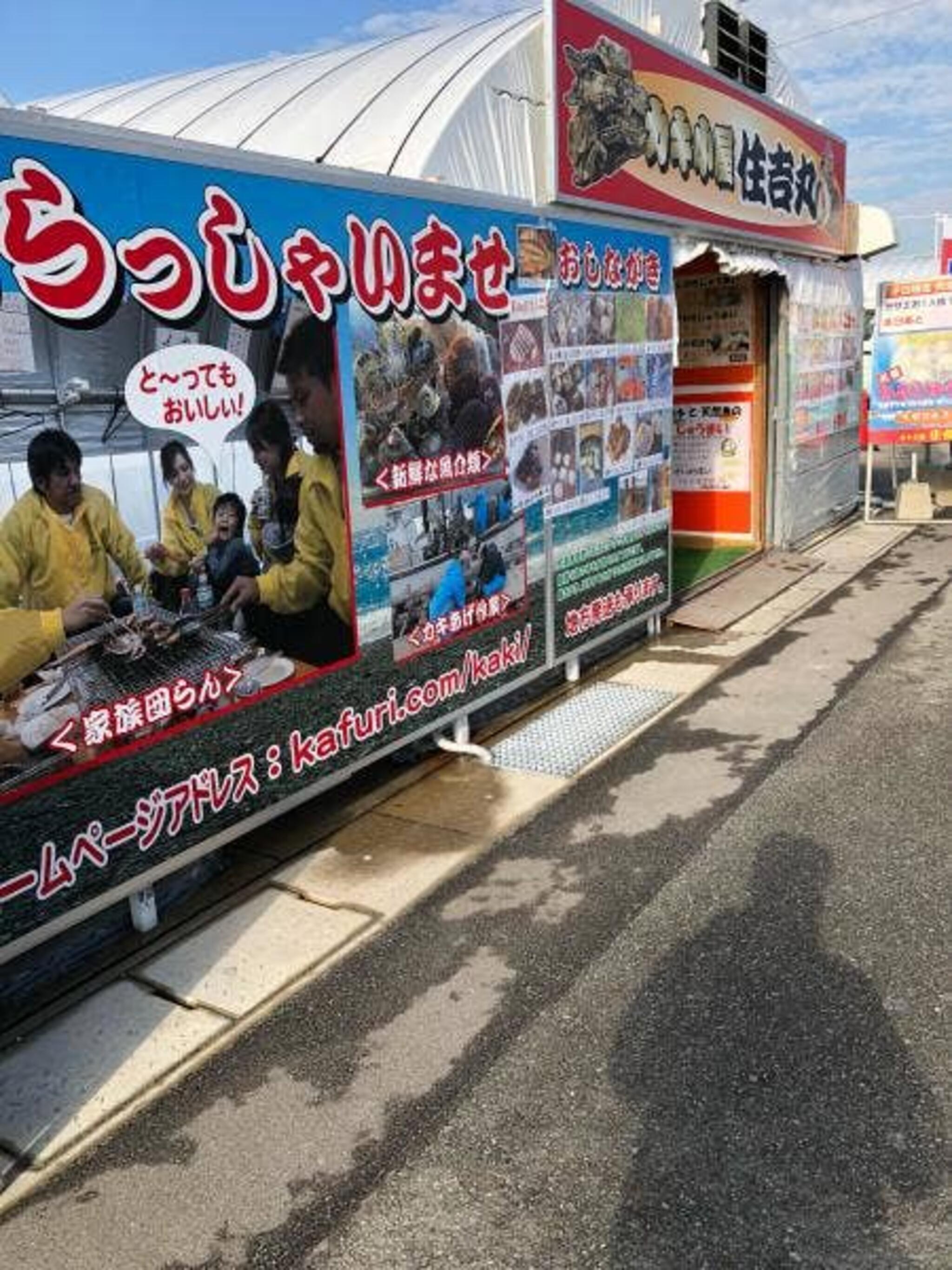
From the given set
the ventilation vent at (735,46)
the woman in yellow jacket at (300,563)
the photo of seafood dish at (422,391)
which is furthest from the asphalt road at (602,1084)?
the ventilation vent at (735,46)

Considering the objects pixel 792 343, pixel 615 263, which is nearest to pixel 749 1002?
pixel 615 263

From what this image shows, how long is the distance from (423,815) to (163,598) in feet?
6.10

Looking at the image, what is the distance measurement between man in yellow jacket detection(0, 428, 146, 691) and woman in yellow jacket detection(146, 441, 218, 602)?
24cm

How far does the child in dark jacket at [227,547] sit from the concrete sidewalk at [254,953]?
1354mm

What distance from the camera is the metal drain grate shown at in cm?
596

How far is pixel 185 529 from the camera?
4219 millimetres

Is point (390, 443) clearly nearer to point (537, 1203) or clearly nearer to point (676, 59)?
point (537, 1203)

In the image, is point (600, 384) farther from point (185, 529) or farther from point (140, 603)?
point (140, 603)

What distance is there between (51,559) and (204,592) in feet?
2.44

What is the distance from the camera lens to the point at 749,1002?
361 centimetres

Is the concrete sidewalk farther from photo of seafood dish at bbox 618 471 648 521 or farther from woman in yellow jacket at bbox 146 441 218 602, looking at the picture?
photo of seafood dish at bbox 618 471 648 521

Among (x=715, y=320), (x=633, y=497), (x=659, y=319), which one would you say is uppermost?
(x=715, y=320)

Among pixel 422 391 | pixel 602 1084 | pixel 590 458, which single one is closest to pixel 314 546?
pixel 422 391

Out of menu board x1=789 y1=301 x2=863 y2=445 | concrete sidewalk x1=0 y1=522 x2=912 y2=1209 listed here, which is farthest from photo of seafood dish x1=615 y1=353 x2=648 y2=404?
menu board x1=789 y1=301 x2=863 y2=445
